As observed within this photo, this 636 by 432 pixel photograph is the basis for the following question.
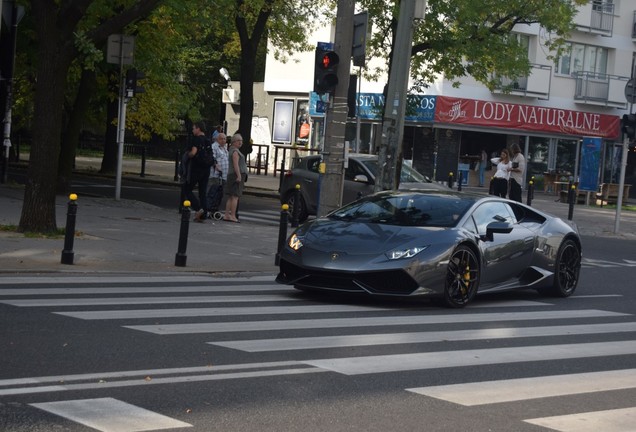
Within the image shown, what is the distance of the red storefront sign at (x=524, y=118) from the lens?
161 ft

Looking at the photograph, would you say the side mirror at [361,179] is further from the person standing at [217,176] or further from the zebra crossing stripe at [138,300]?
the zebra crossing stripe at [138,300]

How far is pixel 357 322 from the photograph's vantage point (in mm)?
11328

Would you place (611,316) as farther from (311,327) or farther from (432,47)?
(432,47)

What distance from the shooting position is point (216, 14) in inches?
1240

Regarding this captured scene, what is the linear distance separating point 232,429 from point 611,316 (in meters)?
7.75

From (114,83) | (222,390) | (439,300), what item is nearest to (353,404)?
(222,390)

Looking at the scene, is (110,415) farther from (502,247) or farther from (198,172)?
(198,172)

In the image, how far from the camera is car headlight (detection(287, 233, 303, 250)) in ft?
42.6

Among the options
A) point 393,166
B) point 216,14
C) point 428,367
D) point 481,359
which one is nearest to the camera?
point 428,367

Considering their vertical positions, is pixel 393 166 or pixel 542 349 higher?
pixel 393 166

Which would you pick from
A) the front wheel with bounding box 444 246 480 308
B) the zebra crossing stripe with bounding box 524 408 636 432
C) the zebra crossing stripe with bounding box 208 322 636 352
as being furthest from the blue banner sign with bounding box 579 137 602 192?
the zebra crossing stripe with bounding box 524 408 636 432

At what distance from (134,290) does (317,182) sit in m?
13.7

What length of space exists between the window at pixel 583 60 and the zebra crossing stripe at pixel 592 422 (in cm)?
4801

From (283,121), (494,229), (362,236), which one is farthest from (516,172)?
(283,121)
